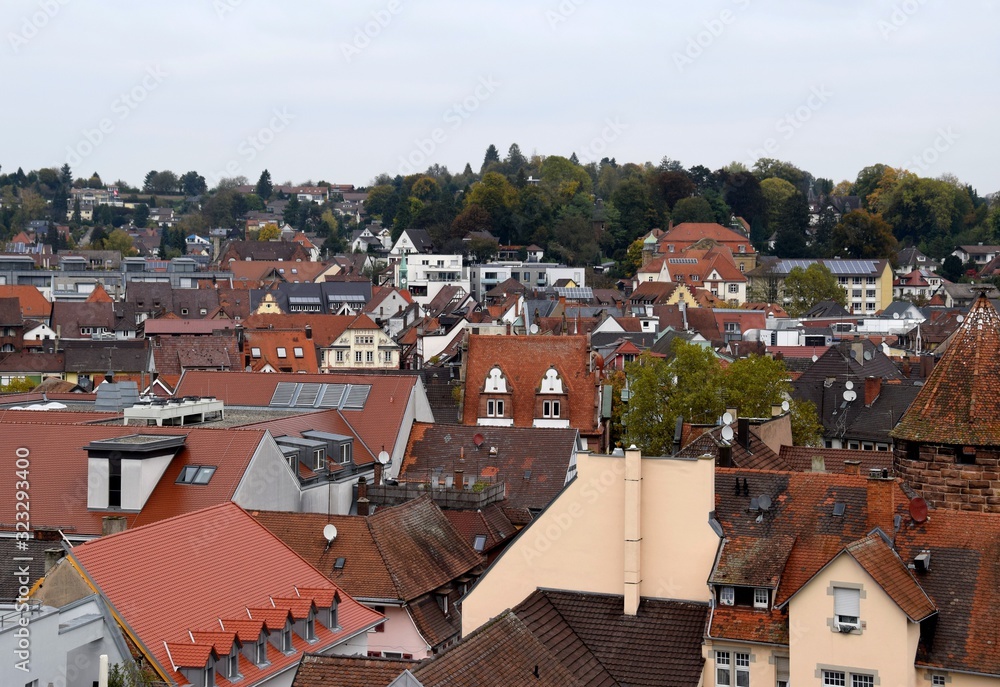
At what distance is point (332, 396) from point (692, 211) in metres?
121

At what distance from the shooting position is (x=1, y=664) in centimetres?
1839

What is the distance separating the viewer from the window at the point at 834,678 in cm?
2183

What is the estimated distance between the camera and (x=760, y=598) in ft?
75.7

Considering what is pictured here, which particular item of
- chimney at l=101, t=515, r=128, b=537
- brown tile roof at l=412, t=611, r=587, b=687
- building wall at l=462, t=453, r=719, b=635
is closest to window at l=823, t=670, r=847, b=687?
building wall at l=462, t=453, r=719, b=635

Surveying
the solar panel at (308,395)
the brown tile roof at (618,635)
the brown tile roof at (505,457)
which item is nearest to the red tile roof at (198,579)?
the brown tile roof at (618,635)

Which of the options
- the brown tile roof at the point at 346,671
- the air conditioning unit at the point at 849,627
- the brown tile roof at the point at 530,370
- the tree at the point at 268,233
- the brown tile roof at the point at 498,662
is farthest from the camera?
the tree at the point at 268,233

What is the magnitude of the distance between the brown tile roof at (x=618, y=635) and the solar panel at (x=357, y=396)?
1950 centimetres

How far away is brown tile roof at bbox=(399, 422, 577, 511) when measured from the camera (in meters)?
40.0

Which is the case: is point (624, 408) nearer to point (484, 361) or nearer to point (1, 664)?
point (484, 361)

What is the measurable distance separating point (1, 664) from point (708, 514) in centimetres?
1233

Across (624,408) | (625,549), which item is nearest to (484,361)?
(624,408)

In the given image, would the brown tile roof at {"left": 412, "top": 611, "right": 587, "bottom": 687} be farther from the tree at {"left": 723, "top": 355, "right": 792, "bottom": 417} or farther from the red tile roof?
the tree at {"left": 723, "top": 355, "right": 792, "bottom": 417}

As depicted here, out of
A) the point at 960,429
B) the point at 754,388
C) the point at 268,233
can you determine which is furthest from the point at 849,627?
the point at 268,233

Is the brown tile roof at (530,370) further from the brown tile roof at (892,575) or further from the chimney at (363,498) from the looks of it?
the brown tile roof at (892,575)
